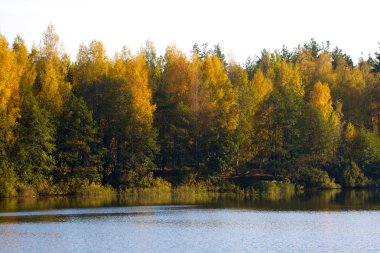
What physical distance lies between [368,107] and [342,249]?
258 ft

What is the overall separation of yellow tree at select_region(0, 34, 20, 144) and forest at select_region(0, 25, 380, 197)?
0.12m

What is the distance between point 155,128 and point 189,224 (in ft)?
119

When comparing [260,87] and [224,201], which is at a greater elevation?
[260,87]

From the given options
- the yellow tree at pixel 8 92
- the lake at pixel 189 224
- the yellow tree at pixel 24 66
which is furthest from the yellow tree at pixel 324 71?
the yellow tree at pixel 8 92

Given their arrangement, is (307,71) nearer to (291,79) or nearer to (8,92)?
(291,79)

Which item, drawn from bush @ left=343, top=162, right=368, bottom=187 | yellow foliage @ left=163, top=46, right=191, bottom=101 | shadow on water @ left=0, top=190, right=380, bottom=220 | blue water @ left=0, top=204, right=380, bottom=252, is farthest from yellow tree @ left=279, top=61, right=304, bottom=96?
blue water @ left=0, top=204, right=380, bottom=252

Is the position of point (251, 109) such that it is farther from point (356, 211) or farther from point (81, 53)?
point (356, 211)

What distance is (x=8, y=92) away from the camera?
7825cm

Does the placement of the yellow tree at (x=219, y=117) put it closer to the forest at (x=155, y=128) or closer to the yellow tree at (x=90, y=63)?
the forest at (x=155, y=128)

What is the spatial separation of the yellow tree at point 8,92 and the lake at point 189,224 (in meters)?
8.04

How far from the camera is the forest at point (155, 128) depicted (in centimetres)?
8031

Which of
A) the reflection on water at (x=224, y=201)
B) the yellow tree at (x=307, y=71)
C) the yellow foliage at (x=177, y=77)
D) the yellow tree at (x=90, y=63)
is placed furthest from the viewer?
the yellow tree at (x=307, y=71)

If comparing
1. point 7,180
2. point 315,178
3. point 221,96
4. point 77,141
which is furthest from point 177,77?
point 7,180

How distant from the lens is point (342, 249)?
40.4 m
